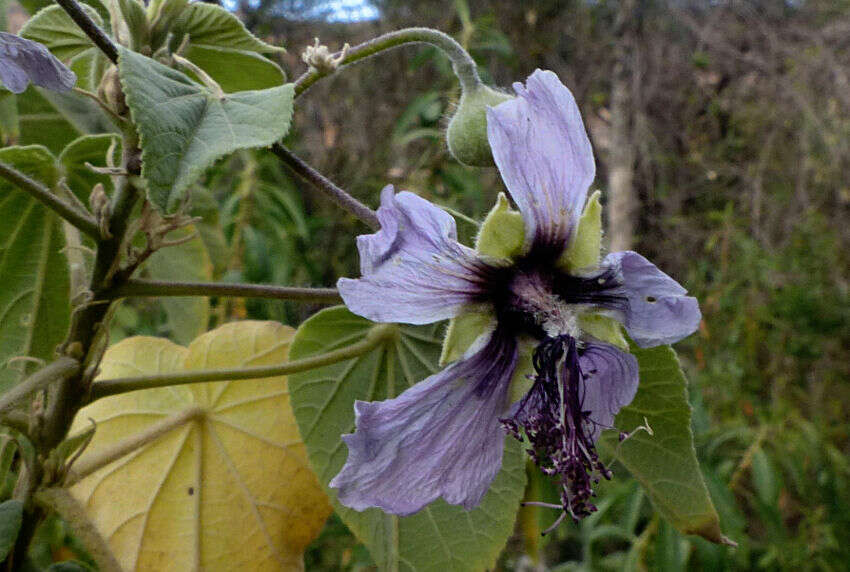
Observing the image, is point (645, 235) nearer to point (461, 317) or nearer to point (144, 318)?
point (144, 318)

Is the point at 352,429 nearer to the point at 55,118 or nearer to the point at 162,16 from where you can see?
the point at 162,16

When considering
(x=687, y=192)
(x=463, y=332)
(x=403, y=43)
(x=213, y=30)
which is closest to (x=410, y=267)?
(x=463, y=332)

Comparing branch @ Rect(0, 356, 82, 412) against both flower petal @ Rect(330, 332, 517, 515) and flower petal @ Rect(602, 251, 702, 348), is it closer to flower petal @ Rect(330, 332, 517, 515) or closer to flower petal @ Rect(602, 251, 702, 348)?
flower petal @ Rect(330, 332, 517, 515)

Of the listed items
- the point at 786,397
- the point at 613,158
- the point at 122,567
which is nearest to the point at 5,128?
the point at 122,567

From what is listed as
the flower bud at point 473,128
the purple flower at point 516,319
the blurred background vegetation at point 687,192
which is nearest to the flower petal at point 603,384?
the purple flower at point 516,319

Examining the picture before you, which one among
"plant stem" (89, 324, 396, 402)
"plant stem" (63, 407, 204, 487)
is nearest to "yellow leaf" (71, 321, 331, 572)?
"plant stem" (63, 407, 204, 487)

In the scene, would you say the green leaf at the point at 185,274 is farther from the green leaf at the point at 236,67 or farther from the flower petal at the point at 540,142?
the flower petal at the point at 540,142
